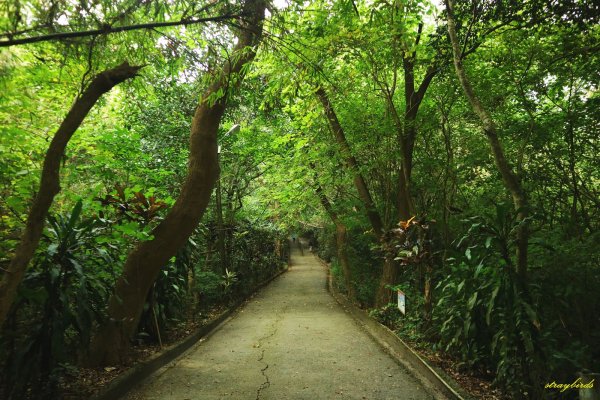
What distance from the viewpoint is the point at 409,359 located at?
5207 mm

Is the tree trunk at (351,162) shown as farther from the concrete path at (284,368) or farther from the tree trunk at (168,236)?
the tree trunk at (168,236)

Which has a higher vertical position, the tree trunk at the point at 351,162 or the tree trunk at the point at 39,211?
the tree trunk at the point at 351,162

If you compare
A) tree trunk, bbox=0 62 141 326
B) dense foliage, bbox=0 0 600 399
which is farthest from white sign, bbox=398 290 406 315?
tree trunk, bbox=0 62 141 326

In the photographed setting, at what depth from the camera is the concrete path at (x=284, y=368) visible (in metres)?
4.07

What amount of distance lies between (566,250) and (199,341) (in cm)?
569

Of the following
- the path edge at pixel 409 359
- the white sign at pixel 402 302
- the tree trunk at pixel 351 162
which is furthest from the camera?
the tree trunk at pixel 351 162

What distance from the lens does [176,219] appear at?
4.43 m

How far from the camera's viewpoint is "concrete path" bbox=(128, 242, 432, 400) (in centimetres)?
407

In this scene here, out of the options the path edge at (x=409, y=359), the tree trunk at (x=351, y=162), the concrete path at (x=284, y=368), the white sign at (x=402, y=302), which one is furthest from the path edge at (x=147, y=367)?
the tree trunk at (x=351, y=162)

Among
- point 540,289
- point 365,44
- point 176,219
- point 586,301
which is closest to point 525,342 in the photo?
point 540,289

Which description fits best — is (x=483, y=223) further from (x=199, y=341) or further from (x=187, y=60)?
(x=199, y=341)

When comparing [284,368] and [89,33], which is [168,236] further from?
[89,33]

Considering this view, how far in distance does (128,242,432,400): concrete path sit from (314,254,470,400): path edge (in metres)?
0.13

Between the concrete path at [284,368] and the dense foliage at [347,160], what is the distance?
0.75m
